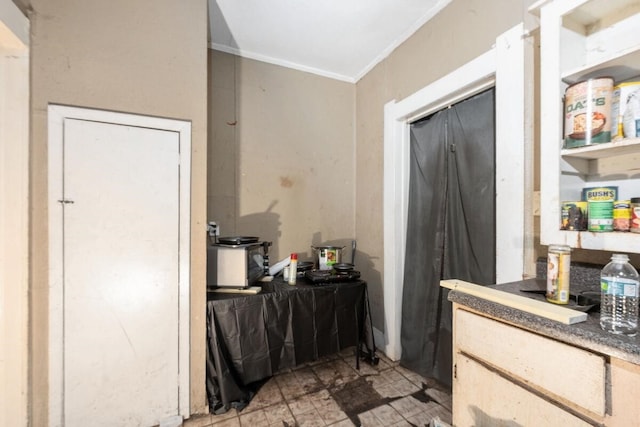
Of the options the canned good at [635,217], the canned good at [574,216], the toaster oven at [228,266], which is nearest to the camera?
the canned good at [635,217]

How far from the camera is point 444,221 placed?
1.98 metres

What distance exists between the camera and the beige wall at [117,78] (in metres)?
1.38

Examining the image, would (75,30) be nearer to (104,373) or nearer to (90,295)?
(90,295)

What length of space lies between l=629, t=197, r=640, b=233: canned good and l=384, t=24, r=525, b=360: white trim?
509 mm

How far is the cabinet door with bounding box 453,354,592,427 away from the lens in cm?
75

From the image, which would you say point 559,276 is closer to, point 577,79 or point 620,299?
point 620,299

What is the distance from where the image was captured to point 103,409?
148 centimetres

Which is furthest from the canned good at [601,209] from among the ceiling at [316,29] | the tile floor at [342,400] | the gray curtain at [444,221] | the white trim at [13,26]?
the white trim at [13,26]

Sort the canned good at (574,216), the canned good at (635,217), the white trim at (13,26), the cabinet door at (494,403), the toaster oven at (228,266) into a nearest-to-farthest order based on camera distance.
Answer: the cabinet door at (494,403) → the canned good at (635,217) → the canned good at (574,216) → the white trim at (13,26) → the toaster oven at (228,266)

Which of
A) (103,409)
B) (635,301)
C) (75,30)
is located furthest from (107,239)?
(635,301)

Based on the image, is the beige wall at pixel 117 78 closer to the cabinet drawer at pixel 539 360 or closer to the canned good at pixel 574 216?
the cabinet drawer at pixel 539 360

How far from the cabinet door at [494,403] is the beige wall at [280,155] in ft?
5.92

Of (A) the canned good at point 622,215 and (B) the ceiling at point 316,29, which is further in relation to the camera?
(B) the ceiling at point 316,29

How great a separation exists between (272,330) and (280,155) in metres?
1.54
